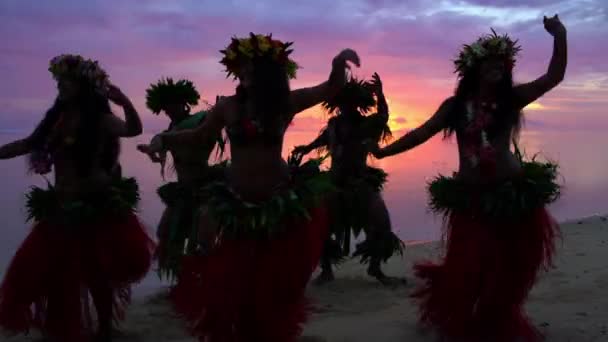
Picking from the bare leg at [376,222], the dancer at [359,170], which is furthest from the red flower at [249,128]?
the bare leg at [376,222]

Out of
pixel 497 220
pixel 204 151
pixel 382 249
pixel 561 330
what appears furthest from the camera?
pixel 382 249

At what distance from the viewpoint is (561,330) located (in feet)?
14.5

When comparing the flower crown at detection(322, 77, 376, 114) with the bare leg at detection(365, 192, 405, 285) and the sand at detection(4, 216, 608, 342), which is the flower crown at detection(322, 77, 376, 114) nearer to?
the bare leg at detection(365, 192, 405, 285)

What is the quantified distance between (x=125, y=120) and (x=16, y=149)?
695 mm

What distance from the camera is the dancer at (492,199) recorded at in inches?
158

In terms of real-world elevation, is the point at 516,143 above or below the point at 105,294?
above

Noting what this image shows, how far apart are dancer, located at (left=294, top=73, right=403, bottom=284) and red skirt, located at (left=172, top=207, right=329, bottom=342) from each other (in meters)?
2.61

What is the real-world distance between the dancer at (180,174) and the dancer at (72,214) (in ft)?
3.46

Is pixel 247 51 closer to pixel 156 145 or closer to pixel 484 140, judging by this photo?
pixel 156 145

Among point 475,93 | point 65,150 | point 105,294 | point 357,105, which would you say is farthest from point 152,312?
point 475,93

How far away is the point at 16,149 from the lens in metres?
4.17

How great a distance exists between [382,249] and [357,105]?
1.35 m

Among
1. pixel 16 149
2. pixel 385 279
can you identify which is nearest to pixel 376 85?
pixel 385 279

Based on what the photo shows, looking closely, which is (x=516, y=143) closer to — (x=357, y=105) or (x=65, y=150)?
(x=357, y=105)
